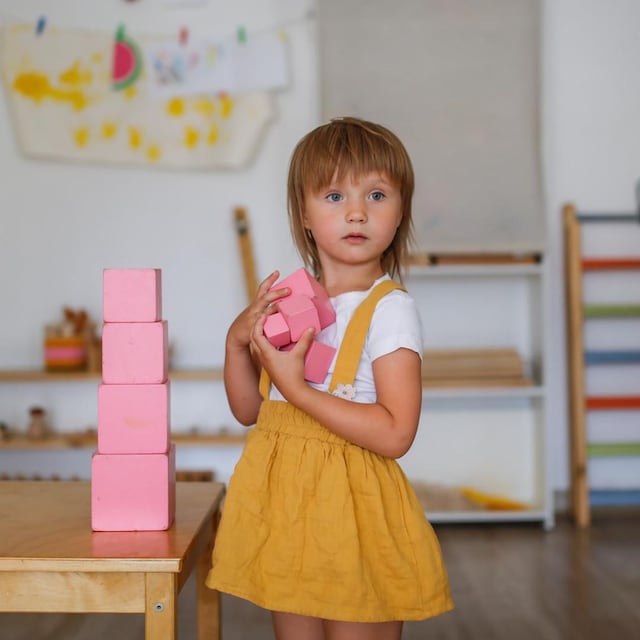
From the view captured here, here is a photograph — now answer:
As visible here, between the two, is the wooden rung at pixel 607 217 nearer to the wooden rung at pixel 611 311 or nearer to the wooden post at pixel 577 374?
the wooden post at pixel 577 374

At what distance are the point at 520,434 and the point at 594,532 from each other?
1.71 ft

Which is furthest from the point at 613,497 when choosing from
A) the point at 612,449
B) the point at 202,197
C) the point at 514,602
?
the point at 202,197

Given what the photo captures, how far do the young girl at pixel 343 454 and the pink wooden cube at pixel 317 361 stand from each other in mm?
19

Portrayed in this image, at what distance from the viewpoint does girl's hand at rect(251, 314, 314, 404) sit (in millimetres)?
1267

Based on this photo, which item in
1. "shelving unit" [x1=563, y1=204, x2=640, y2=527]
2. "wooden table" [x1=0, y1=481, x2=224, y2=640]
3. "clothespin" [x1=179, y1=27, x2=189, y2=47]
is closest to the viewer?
"wooden table" [x1=0, y1=481, x2=224, y2=640]

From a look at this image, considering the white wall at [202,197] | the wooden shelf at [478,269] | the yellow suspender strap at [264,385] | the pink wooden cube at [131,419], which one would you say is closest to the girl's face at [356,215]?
the yellow suspender strap at [264,385]

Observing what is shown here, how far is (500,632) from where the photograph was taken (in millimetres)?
2311

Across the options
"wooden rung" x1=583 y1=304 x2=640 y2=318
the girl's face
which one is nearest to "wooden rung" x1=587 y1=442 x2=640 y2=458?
"wooden rung" x1=583 y1=304 x2=640 y2=318

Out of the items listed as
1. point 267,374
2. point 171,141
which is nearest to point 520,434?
point 171,141

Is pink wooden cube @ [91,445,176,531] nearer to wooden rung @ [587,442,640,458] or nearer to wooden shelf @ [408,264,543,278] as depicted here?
wooden shelf @ [408,264,543,278]

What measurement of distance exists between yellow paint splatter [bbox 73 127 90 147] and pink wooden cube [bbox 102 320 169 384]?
2.59m

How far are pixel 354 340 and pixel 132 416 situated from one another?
1.05 feet

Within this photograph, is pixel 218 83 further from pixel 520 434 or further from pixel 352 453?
pixel 352 453

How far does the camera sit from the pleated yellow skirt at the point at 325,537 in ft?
4.06
